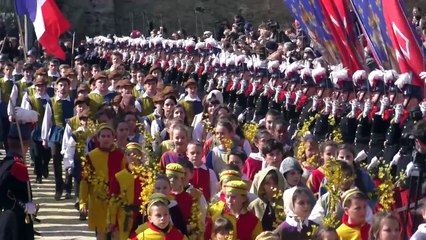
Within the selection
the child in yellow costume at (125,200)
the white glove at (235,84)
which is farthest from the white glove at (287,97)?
the child in yellow costume at (125,200)

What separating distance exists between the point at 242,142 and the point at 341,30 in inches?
225

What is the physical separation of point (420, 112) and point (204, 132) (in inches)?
117

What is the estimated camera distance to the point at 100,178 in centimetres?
1453

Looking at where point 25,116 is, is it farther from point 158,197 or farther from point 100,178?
point 158,197

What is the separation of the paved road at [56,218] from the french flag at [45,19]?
1706mm

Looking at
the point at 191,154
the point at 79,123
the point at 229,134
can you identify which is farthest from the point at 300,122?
the point at 191,154

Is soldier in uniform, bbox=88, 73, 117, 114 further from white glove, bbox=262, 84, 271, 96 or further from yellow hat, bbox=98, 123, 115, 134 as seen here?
yellow hat, bbox=98, 123, 115, 134

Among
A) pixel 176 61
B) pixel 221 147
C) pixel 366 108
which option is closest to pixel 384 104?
pixel 366 108

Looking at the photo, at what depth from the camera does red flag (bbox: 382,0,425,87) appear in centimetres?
1778

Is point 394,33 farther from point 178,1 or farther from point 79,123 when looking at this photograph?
point 178,1

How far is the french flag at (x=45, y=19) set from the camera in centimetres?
1934

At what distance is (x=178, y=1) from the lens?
43781mm

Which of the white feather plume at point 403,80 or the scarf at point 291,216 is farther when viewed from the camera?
the white feather plume at point 403,80

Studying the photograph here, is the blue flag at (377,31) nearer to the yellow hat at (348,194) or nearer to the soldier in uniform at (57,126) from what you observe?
the soldier in uniform at (57,126)
